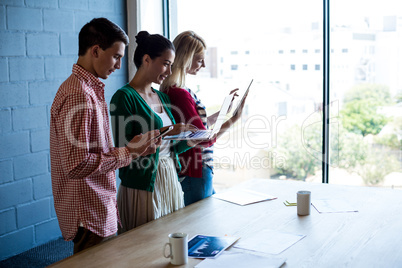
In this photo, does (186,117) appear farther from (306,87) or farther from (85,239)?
(306,87)

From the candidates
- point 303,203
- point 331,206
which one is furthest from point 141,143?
point 331,206

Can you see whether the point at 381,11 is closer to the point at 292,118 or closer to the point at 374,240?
the point at 292,118

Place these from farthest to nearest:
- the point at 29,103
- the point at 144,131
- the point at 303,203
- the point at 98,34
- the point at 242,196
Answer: the point at 29,103 → the point at 242,196 → the point at 144,131 → the point at 303,203 → the point at 98,34

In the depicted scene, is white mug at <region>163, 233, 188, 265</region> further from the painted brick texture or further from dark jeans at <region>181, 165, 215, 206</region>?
the painted brick texture

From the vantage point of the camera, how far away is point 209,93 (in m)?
3.86

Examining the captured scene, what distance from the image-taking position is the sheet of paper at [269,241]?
61.1 inches

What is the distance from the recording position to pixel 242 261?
1.44 meters

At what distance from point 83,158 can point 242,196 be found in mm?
960

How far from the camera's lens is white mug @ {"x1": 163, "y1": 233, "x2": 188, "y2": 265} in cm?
141

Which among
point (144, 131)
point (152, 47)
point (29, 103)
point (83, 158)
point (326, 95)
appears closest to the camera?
point (83, 158)

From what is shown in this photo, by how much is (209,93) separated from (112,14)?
104 cm

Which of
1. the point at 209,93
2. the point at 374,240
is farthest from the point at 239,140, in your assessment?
the point at 374,240

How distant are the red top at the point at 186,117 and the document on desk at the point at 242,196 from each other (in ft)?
0.60

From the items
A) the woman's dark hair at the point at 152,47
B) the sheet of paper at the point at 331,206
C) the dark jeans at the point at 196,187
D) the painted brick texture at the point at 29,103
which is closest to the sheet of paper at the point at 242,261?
the sheet of paper at the point at 331,206
